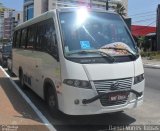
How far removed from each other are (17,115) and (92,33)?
2667 millimetres

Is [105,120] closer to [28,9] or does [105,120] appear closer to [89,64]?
[89,64]

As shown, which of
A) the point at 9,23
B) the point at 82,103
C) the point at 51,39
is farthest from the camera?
the point at 9,23

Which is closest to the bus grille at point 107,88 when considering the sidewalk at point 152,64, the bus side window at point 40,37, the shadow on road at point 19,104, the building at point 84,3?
the shadow on road at point 19,104

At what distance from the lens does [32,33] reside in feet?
37.3

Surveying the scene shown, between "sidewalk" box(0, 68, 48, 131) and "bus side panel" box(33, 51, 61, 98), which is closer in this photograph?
"sidewalk" box(0, 68, 48, 131)

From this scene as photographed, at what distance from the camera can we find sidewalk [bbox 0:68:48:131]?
25.7 feet

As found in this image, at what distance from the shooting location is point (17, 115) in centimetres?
888

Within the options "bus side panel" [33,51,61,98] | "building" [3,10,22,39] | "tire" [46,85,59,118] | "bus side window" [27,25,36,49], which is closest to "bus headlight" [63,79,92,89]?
"bus side panel" [33,51,61,98]

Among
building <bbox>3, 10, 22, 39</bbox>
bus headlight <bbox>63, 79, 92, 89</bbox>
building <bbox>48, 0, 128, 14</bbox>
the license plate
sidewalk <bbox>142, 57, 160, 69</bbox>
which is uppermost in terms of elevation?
building <bbox>48, 0, 128, 14</bbox>

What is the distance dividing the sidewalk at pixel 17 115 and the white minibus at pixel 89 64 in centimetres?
57

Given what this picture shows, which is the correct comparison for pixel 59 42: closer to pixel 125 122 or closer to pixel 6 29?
pixel 125 122

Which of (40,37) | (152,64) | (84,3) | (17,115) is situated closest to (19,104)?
(17,115)

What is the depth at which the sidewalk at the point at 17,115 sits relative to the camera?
Answer: 25.7 ft

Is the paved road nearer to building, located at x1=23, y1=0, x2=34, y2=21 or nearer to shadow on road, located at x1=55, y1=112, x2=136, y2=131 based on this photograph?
shadow on road, located at x1=55, y1=112, x2=136, y2=131
